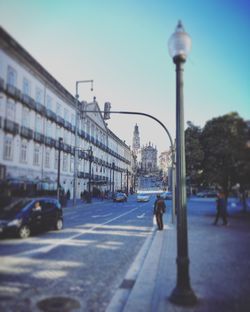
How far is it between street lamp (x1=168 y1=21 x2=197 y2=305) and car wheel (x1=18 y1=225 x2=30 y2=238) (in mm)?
7042

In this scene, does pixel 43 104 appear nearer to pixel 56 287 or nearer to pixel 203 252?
pixel 56 287

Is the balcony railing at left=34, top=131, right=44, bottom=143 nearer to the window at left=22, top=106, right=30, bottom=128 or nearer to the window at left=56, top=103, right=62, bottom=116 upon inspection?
the window at left=22, top=106, right=30, bottom=128

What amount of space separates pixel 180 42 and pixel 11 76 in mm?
2799

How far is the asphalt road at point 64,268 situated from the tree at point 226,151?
292cm

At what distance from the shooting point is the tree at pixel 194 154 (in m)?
6.54

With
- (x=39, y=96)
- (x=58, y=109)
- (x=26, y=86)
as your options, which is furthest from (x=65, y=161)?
(x=26, y=86)

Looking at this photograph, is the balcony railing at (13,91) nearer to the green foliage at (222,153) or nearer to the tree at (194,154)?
the green foliage at (222,153)

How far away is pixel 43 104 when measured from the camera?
219 inches

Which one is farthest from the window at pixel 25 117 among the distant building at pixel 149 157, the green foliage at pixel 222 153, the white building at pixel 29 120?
the distant building at pixel 149 157

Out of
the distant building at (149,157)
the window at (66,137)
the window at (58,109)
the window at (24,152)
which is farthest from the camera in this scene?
the distant building at (149,157)

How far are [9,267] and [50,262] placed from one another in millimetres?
1056

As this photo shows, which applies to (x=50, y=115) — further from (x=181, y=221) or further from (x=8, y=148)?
(x=181, y=221)

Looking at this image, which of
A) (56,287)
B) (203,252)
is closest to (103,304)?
(56,287)

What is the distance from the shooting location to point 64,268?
7.36m
